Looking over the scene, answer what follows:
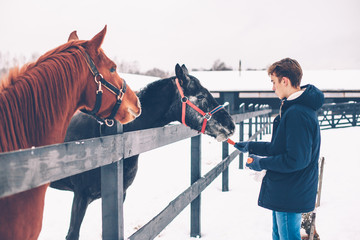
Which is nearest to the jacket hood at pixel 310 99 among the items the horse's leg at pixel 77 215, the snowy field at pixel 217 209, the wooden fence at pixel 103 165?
the snowy field at pixel 217 209

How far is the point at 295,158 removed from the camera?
5.67ft

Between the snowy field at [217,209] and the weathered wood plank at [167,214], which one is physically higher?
the weathered wood plank at [167,214]

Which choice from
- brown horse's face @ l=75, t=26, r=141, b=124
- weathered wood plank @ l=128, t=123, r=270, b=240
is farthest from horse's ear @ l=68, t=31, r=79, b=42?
weathered wood plank @ l=128, t=123, r=270, b=240

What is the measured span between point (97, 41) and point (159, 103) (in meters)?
1.24

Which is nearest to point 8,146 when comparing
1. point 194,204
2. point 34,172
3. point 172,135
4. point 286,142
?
point 34,172

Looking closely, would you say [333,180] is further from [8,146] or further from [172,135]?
[8,146]

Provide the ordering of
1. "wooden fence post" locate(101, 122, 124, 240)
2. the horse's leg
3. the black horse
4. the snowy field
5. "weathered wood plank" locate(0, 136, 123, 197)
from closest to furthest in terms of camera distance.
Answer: "weathered wood plank" locate(0, 136, 123, 197) < "wooden fence post" locate(101, 122, 124, 240) < the horse's leg < the black horse < the snowy field

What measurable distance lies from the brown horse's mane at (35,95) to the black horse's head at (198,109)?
4.55ft

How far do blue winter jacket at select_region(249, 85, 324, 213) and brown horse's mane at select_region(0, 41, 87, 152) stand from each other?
1420 mm

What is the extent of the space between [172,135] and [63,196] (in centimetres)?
326

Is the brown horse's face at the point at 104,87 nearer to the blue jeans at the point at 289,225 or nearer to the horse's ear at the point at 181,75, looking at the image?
the horse's ear at the point at 181,75

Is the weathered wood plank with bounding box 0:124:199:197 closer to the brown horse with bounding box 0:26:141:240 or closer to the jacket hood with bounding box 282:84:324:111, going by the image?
the brown horse with bounding box 0:26:141:240

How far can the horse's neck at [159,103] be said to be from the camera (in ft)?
9.38

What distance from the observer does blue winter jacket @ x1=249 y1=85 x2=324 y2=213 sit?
1742mm
